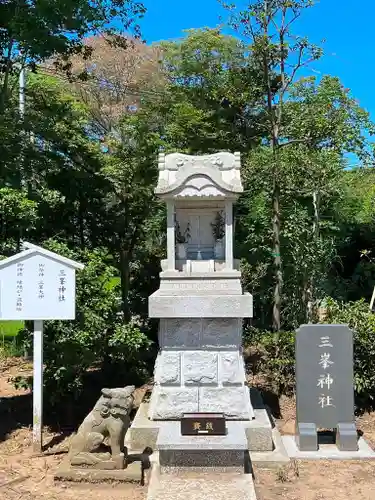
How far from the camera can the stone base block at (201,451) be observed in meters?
4.86

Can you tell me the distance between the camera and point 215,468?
4930mm

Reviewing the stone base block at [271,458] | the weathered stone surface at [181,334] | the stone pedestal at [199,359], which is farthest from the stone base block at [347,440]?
the weathered stone surface at [181,334]

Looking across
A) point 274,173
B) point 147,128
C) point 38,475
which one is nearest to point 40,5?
point 147,128

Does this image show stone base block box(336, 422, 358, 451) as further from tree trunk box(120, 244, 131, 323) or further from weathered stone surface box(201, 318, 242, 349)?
tree trunk box(120, 244, 131, 323)

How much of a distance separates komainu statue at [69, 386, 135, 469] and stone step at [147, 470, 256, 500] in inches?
17.3

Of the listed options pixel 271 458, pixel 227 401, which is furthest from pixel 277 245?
pixel 271 458

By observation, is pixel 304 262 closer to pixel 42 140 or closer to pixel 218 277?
pixel 218 277

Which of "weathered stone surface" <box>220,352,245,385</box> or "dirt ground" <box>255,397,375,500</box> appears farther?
"weathered stone surface" <box>220,352,245,385</box>

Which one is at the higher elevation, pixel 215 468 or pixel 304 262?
pixel 304 262

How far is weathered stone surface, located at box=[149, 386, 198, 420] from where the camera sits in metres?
6.11

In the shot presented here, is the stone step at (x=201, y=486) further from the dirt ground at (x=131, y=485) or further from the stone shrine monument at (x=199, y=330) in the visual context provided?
the stone shrine monument at (x=199, y=330)

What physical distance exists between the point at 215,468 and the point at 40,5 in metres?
6.23

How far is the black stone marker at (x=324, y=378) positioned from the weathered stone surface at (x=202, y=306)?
30.4 inches

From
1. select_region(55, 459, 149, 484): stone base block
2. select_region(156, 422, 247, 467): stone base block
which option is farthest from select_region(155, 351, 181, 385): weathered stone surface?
select_region(55, 459, 149, 484): stone base block
